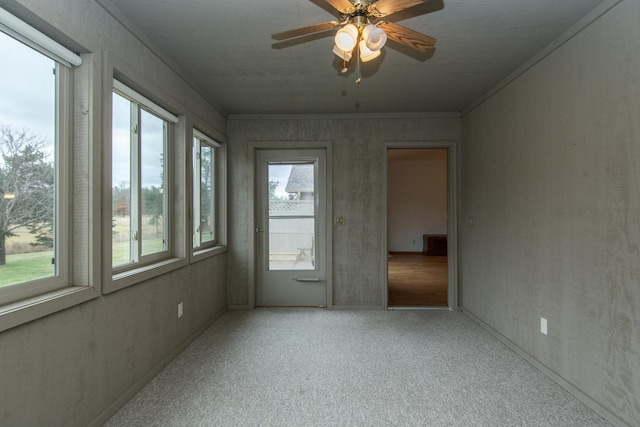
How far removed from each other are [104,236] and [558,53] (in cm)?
316

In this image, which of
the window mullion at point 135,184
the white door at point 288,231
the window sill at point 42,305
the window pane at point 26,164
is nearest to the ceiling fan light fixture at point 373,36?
the window pane at point 26,164

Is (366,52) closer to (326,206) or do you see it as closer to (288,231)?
(326,206)

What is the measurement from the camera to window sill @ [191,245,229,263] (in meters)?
3.15

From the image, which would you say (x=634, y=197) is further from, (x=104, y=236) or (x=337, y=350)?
(x=104, y=236)

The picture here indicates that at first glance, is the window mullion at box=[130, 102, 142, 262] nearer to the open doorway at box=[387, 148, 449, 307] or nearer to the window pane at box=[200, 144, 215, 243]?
the window pane at box=[200, 144, 215, 243]

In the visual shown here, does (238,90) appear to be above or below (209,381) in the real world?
above

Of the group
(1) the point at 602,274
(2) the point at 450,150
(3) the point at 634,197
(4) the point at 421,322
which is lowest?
(4) the point at 421,322

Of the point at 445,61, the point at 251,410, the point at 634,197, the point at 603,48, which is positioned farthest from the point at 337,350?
the point at 603,48

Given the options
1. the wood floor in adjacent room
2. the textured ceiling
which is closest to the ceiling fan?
the textured ceiling

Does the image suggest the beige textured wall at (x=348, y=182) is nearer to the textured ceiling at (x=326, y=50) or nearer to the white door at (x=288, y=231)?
the white door at (x=288, y=231)

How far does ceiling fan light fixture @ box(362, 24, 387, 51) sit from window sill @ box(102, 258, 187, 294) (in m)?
1.87

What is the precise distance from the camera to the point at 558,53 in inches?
91.7

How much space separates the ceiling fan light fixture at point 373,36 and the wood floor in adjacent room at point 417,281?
3.40 m

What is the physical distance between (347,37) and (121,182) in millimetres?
1713
